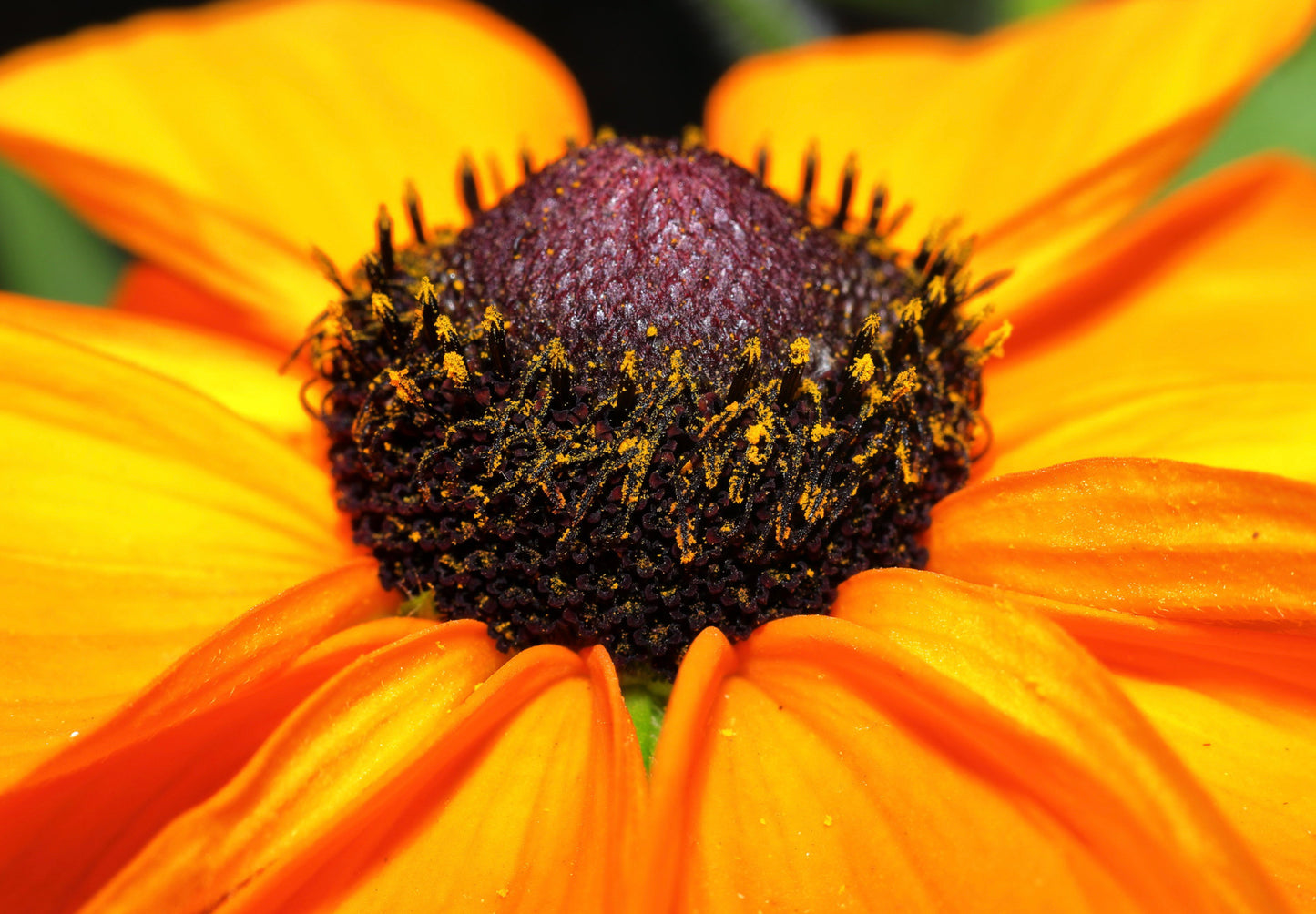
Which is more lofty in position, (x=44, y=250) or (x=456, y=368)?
(x=456, y=368)

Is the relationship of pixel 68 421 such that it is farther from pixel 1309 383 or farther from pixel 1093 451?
pixel 1309 383

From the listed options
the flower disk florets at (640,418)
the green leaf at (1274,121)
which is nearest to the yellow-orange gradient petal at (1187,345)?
the flower disk florets at (640,418)

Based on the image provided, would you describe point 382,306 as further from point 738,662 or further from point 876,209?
point 876,209

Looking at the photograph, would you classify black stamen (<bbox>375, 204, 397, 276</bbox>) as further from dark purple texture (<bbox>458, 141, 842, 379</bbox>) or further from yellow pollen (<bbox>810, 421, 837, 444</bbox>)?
yellow pollen (<bbox>810, 421, 837, 444</bbox>)

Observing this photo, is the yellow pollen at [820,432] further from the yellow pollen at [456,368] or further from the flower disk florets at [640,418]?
the yellow pollen at [456,368]

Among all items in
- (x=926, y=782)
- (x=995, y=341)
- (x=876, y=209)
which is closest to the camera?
(x=926, y=782)

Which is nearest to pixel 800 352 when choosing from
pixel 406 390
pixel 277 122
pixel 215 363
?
pixel 406 390
